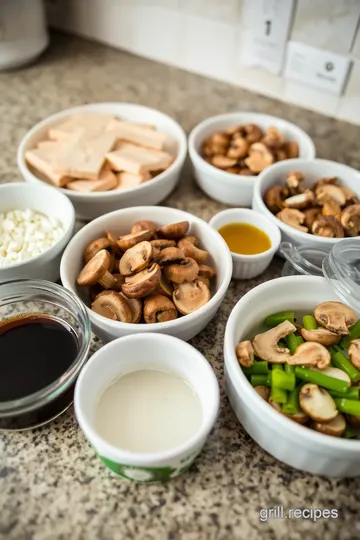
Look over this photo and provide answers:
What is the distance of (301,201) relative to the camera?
918 mm

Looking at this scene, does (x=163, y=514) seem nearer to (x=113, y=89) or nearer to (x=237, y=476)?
(x=237, y=476)

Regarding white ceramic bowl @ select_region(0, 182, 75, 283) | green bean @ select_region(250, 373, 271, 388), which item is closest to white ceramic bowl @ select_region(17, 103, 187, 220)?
white ceramic bowl @ select_region(0, 182, 75, 283)

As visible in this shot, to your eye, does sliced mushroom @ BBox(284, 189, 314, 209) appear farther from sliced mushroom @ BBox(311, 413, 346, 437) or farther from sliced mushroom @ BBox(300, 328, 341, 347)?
sliced mushroom @ BBox(311, 413, 346, 437)

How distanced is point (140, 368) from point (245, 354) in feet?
0.51

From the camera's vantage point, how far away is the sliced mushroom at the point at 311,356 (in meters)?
0.66

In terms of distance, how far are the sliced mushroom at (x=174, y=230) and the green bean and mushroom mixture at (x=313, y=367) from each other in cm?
22

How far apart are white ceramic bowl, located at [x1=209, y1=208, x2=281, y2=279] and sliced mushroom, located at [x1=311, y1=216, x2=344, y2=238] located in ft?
0.23

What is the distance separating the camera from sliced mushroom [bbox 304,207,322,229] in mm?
907

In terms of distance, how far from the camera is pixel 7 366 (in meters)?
0.67

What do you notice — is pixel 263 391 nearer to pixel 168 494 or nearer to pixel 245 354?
pixel 245 354

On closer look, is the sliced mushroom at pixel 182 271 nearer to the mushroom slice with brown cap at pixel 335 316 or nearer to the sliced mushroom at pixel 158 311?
the sliced mushroom at pixel 158 311

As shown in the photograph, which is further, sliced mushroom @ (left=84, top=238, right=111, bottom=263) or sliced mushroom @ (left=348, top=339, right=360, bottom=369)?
sliced mushroom @ (left=84, top=238, right=111, bottom=263)

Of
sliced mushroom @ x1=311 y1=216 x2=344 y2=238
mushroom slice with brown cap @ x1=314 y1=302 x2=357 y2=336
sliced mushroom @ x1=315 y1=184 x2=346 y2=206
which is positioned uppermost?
sliced mushroom @ x1=315 y1=184 x2=346 y2=206

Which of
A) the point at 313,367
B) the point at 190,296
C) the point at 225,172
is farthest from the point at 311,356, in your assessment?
the point at 225,172
